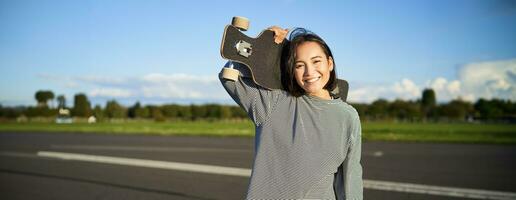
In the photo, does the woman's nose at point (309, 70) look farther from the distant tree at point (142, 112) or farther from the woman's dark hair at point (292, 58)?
the distant tree at point (142, 112)

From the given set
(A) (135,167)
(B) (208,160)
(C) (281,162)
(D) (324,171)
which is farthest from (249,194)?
(B) (208,160)

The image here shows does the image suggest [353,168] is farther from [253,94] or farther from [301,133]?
[253,94]

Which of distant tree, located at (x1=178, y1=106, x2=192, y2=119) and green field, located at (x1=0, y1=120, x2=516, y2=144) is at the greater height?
distant tree, located at (x1=178, y1=106, x2=192, y2=119)

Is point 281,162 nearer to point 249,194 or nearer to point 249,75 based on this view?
point 249,194

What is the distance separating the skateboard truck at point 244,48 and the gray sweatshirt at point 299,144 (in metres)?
0.11

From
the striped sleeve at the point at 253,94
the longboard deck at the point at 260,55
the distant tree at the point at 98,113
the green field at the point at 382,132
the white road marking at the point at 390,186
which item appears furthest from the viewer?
the distant tree at the point at 98,113

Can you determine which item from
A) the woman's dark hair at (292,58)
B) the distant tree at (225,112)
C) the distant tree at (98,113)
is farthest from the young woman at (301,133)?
the distant tree at (225,112)

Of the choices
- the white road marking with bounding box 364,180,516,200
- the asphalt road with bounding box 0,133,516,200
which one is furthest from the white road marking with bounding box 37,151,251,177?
the white road marking with bounding box 364,180,516,200

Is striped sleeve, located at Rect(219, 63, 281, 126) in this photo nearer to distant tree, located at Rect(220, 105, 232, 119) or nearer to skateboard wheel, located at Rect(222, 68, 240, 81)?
skateboard wheel, located at Rect(222, 68, 240, 81)

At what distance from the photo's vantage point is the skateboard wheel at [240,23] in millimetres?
2102

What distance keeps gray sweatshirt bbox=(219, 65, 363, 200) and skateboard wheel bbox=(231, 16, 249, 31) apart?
0.62 feet

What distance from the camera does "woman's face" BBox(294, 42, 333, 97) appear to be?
2213mm

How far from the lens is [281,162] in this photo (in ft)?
6.89

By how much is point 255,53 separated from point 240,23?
16 cm
